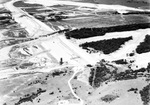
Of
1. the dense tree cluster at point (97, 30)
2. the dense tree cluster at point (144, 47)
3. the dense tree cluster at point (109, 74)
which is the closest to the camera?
the dense tree cluster at point (109, 74)

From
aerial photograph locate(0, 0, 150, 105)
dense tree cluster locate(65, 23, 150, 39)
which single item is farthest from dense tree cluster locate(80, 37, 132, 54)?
dense tree cluster locate(65, 23, 150, 39)

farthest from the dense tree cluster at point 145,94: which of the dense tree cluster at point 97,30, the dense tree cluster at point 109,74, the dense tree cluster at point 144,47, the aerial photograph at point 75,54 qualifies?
the dense tree cluster at point 97,30

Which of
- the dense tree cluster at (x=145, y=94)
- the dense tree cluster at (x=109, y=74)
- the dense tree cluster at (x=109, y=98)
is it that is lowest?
the dense tree cluster at (x=109, y=74)

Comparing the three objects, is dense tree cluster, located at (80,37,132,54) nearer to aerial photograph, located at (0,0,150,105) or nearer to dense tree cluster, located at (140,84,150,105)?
aerial photograph, located at (0,0,150,105)

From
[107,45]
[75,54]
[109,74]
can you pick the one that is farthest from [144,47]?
[109,74]

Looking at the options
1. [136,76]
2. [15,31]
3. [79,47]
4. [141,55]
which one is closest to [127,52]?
[141,55]

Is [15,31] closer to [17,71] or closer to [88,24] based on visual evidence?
[88,24]

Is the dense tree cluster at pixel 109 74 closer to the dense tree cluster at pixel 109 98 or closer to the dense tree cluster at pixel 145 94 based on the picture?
the dense tree cluster at pixel 145 94

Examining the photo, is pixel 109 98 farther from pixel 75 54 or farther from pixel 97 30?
pixel 97 30
